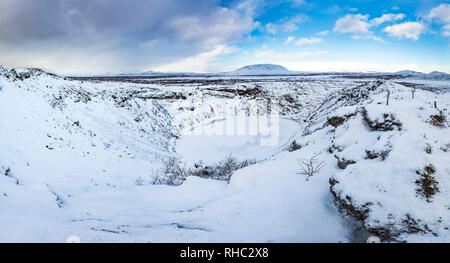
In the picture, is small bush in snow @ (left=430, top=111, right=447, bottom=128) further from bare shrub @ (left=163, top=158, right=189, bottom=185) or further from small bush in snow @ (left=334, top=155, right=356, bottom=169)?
bare shrub @ (left=163, top=158, right=189, bottom=185)

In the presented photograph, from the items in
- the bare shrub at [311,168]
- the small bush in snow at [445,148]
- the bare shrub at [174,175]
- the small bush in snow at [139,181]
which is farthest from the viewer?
the small bush in snow at [139,181]

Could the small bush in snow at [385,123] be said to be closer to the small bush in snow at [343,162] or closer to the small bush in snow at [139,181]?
the small bush in snow at [343,162]

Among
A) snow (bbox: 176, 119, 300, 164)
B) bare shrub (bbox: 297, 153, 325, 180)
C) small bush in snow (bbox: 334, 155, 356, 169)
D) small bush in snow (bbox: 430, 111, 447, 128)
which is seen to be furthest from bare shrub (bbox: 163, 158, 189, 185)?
small bush in snow (bbox: 430, 111, 447, 128)

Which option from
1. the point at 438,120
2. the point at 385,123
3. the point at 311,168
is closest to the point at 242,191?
the point at 311,168

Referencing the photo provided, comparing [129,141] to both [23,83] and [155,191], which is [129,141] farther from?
[155,191]

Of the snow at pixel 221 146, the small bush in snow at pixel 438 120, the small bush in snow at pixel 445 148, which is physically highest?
the small bush in snow at pixel 438 120

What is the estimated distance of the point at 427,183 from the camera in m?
4.11

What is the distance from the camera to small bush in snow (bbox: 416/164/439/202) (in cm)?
405

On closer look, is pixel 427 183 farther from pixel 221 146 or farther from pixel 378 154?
pixel 221 146

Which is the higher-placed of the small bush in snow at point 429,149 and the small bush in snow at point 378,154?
the small bush in snow at point 429,149

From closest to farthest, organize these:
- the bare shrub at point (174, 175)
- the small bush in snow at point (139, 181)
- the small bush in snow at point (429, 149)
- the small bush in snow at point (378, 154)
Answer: the small bush in snow at point (429, 149) < the small bush in snow at point (378, 154) < the bare shrub at point (174, 175) < the small bush in snow at point (139, 181)

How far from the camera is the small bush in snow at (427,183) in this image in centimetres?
405

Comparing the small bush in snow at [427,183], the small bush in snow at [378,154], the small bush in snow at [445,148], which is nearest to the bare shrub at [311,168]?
the small bush in snow at [378,154]
